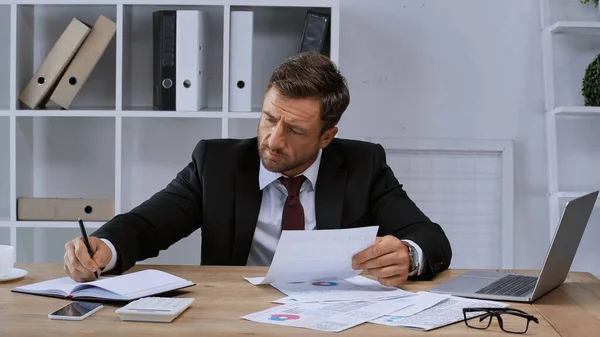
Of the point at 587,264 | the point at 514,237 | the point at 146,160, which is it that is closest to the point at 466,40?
the point at 514,237

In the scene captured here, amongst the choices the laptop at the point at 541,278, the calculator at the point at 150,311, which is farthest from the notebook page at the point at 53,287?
the laptop at the point at 541,278

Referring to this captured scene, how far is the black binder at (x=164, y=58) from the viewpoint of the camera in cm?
282

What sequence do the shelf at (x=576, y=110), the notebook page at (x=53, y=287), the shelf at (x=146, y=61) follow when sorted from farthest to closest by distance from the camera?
1. the shelf at (x=146, y=61)
2. the shelf at (x=576, y=110)
3. the notebook page at (x=53, y=287)

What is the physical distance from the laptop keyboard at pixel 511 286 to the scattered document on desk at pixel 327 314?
230 mm

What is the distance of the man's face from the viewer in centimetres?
196

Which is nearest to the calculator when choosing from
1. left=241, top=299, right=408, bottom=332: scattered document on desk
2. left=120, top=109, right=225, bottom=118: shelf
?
left=241, top=299, right=408, bottom=332: scattered document on desk

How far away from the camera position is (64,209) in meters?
2.91

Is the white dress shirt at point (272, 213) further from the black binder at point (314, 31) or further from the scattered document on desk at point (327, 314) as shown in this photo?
the black binder at point (314, 31)

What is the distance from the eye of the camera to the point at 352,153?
218 cm

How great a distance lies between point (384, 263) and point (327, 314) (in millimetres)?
295

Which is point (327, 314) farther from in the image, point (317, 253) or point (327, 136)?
point (327, 136)

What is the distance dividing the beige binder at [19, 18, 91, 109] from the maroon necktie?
3.84ft

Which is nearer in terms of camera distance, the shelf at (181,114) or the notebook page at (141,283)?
the notebook page at (141,283)

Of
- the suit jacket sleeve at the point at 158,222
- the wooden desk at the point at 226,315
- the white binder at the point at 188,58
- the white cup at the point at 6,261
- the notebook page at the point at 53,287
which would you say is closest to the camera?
the wooden desk at the point at 226,315
